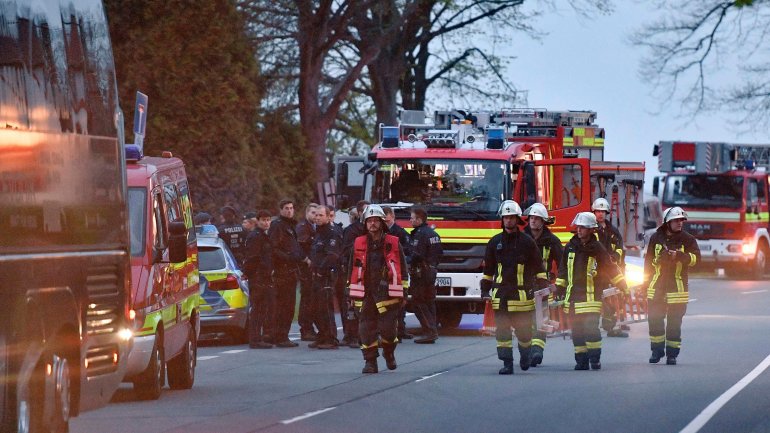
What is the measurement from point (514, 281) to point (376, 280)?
1422mm

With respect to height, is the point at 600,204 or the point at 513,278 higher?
the point at 600,204

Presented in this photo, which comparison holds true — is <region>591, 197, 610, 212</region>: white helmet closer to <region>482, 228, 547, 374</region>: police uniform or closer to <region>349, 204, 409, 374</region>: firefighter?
<region>482, 228, 547, 374</region>: police uniform

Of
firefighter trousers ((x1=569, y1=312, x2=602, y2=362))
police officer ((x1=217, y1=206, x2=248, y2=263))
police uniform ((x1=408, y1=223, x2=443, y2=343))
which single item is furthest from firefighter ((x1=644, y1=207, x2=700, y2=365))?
police officer ((x1=217, y1=206, x2=248, y2=263))

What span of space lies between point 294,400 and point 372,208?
143 inches

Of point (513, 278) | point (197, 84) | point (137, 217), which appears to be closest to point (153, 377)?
point (137, 217)

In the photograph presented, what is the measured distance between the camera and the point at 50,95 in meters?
9.89

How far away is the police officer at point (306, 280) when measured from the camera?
75.7ft

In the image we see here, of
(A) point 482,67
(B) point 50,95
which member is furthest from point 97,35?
(A) point 482,67

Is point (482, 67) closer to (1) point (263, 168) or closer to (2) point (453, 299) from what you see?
(1) point (263, 168)

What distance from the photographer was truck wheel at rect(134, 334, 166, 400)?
49.9 ft

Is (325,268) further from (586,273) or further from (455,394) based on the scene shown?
(455,394)

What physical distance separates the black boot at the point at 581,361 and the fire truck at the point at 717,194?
26919mm

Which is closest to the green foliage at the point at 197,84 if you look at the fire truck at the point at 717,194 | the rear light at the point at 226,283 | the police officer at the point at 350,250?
the fire truck at the point at 717,194

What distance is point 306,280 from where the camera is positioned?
23188 millimetres
